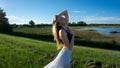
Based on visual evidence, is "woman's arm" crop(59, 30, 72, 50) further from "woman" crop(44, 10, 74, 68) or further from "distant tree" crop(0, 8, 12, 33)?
"distant tree" crop(0, 8, 12, 33)

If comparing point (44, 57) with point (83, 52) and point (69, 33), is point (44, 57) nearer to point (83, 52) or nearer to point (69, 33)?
point (83, 52)

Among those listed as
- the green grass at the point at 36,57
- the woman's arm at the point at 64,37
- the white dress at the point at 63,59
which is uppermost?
the woman's arm at the point at 64,37

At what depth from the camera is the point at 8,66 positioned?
16.5 meters

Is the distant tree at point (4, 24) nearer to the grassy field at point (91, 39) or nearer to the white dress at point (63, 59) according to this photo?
the grassy field at point (91, 39)

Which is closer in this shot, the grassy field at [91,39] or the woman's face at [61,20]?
the woman's face at [61,20]

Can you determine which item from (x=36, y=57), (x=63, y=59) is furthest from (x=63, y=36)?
(x=36, y=57)

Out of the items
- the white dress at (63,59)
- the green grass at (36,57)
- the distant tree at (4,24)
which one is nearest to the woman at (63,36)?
the white dress at (63,59)

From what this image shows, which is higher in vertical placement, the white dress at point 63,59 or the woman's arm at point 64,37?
the woman's arm at point 64,37

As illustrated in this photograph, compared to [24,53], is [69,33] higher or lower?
higher

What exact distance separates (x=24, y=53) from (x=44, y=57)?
1.66 metres

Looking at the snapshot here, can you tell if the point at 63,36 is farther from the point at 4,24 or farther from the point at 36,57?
the point at 4,24

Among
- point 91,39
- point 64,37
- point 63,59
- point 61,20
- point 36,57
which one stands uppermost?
point 61,20

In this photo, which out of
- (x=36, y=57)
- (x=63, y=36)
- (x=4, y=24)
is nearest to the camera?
(x=63, y=36)

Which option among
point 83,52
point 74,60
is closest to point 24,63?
point 74,60
